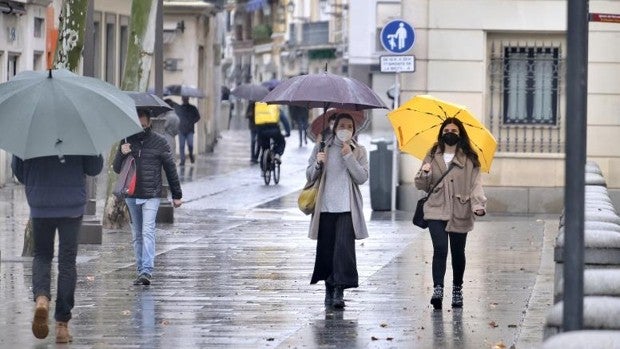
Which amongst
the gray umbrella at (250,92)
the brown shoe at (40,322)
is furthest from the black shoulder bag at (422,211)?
the gray umbrella at (250,92)

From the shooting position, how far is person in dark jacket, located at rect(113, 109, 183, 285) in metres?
14.5

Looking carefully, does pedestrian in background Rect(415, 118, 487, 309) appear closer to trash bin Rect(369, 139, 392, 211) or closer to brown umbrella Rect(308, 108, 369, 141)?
brown umbrella Rect(308, 108, 369, 141)

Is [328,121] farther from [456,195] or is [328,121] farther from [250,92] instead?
[250,92]

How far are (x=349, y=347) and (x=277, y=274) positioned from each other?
188 inches

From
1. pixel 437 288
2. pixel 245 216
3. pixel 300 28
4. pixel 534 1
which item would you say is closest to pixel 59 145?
pixel 437 288

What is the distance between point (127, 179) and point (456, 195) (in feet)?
10.1

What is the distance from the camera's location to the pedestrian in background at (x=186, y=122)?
39625mm

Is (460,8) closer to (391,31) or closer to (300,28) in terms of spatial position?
(391,31)

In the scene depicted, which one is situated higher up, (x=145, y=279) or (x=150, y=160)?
(x=150, y=160)

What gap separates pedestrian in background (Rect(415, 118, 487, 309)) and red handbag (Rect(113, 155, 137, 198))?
2.69 meters

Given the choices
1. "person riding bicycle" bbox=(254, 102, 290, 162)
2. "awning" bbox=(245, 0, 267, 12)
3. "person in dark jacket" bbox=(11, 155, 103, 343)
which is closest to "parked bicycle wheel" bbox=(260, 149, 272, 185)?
"person riding bicycle" bbox=(254, 102, 290, 162)

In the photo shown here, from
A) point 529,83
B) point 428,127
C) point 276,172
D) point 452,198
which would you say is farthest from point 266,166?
point 452,198

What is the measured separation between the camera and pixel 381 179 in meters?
24.8

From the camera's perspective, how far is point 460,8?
80.8 feet
